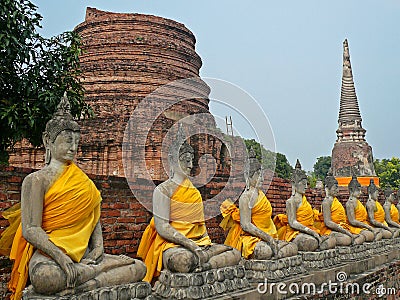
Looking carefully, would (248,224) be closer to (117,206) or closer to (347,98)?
(117,206)

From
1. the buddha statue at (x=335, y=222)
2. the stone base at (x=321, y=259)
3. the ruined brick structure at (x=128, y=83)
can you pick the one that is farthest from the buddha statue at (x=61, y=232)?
the ruined brick structure at (x=128, y=83)

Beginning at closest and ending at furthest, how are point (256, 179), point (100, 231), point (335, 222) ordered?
point (100, 231) → point (256, 179) → point (335, 222)

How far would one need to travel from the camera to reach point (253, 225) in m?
6.30

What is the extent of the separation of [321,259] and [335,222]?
1.81 metres

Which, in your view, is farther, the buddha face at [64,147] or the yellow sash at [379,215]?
the yellow sash at [379,215]

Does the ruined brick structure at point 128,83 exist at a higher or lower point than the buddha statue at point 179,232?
higher

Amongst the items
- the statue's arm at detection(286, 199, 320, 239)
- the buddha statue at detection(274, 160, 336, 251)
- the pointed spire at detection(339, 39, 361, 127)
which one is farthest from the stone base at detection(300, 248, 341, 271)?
the pointed spire at detection(339, 39, 361, 127)

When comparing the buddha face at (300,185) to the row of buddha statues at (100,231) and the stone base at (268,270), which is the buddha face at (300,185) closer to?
the row of buddha statues at (100,231)

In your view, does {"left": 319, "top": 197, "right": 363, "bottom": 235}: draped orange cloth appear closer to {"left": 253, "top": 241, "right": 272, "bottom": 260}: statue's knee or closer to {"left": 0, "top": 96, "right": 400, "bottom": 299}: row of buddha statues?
{"left": 0, "top": 96, "right": 400, "bottom": 299}: row of buddha statues

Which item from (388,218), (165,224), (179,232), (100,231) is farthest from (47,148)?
(388,218)

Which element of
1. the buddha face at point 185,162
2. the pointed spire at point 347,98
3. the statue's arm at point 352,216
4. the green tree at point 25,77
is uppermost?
the pointed spire at point 347,98

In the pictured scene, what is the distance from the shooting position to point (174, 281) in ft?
15.5

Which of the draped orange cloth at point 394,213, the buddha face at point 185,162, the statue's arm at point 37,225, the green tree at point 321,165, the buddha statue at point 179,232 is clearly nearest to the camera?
the statue's arm at point 37,225

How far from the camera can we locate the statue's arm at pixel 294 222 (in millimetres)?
7266
